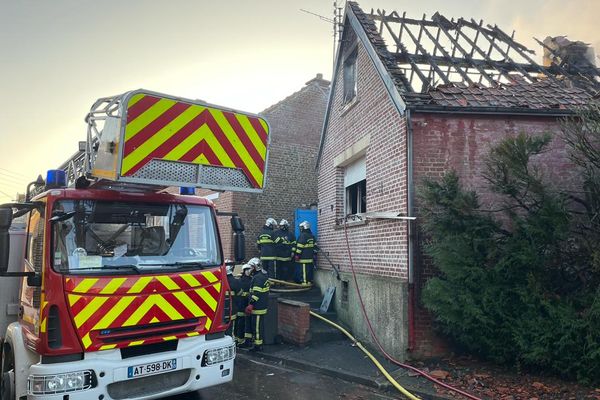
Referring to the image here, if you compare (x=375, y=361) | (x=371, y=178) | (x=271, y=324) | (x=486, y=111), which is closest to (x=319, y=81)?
(x=371, y=178)

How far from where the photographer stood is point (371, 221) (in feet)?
28.7

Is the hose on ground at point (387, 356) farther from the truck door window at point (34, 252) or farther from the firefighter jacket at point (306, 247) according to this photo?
the truck door window at point (34, 252)

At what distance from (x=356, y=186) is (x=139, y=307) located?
680cm

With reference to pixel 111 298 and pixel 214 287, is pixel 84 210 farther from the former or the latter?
pixel 214 287

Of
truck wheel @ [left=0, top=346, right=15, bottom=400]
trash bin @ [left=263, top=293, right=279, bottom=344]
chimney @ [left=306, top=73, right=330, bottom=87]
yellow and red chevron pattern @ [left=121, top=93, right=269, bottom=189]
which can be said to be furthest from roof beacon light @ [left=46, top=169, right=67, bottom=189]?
chimney @ [left=306, top=73, right=330, bottom=87]

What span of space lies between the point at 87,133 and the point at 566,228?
18.6 ft

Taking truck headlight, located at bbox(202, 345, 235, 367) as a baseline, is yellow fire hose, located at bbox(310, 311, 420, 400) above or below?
below

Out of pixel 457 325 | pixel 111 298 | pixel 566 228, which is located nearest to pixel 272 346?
pixel 457 325

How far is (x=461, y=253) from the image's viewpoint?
6180 mm

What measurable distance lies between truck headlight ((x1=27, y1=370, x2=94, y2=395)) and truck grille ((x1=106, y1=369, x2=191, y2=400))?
0.76 feet

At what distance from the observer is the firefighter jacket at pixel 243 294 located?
870 cm

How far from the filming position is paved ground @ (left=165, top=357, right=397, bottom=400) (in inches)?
237

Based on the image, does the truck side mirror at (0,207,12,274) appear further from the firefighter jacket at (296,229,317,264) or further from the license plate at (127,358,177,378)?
the firefighter jacket at (296,229,317,264)

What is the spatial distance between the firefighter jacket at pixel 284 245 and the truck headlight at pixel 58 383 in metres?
7.75
